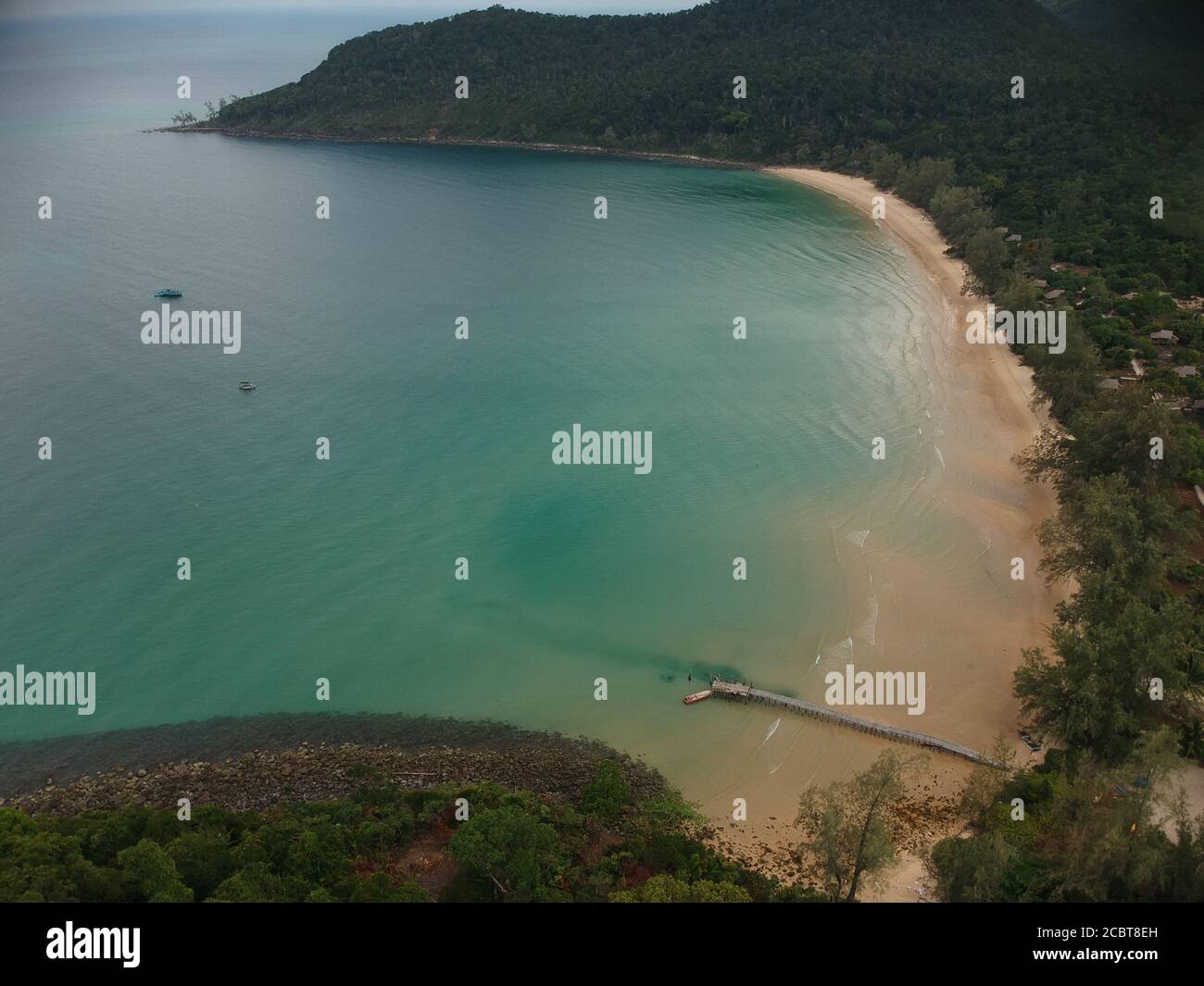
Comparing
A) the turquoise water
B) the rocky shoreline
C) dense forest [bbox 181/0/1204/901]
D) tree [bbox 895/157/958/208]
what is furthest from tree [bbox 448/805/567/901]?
tree [bbox 895/157/958/208]

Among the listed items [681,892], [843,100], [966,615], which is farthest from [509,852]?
[843,100]

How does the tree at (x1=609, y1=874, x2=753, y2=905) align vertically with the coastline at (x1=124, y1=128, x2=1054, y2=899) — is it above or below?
below

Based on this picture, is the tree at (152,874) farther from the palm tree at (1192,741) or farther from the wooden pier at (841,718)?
the palm tree at (1192,741)

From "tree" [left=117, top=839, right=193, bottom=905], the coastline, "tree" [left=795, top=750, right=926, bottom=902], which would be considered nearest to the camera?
"tree" [left=117, top=839, right=193, bottom=905]

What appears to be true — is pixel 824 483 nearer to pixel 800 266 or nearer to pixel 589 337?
pixel 589 337

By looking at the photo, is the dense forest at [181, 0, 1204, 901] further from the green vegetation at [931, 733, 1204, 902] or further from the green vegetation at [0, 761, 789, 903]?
the green vegetation at [0, 761, 789, 903]
